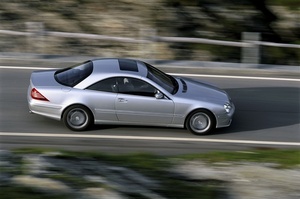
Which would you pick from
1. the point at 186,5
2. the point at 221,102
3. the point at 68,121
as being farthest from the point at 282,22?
the point at 68,121

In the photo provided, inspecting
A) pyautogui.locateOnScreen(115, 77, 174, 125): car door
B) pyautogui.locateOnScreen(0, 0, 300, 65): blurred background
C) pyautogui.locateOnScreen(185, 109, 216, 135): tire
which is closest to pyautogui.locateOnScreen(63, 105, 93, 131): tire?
pyautogui.locateOnScreen(115, 77, 174, 125): car door

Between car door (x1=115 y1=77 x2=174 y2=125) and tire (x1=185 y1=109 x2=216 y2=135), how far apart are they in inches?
15.4

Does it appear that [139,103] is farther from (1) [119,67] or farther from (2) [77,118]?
(2) [77,118]

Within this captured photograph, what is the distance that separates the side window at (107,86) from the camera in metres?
11.4

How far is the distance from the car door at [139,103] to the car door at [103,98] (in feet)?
0.33

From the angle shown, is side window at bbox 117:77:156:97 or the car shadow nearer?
side window at bbox 117:77:156:97

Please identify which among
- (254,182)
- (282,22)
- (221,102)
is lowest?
(254,182)

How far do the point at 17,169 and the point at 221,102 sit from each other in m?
5.66

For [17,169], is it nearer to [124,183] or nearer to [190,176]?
[124,183]

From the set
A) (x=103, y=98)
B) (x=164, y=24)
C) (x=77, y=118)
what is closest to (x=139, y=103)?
(x=103, y=98)

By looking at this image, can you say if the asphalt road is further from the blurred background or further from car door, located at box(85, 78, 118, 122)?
the blurred background

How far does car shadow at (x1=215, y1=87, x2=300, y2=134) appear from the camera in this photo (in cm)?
1256

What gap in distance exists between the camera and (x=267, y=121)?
12.8 m

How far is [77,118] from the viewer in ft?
37.7
